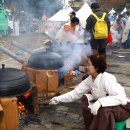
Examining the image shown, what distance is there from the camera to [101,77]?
188 inches

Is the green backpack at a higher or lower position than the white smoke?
higher

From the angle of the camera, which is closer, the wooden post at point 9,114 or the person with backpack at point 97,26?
the wooden post at point 9,114

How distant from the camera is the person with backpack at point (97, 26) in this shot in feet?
28.9

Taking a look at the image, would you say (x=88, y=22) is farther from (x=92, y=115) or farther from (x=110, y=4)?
(x=110, y=4)

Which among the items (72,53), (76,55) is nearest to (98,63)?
(72,53)

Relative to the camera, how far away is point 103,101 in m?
4.54

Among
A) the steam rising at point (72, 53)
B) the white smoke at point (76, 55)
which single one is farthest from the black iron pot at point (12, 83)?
the white smoke at point (76, 55)

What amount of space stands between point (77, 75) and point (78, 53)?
791mm

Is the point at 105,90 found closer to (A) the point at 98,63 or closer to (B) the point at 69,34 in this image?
(A) the point at 98,63

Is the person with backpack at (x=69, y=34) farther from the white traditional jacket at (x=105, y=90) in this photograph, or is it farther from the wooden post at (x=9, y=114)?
the wooden post at (x=9, y=114)

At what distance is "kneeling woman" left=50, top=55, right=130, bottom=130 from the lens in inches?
177

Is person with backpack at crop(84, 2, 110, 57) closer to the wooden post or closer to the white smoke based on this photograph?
the white smoke

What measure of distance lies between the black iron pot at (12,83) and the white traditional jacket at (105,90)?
30.8 inches

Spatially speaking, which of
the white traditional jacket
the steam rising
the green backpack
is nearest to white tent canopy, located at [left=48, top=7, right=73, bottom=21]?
the steam rising
